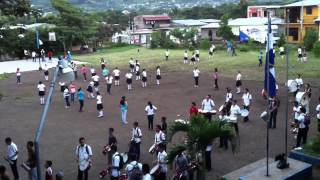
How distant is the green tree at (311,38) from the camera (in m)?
41.7

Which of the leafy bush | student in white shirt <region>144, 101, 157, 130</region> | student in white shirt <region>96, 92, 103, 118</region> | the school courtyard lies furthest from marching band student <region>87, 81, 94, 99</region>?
the leafy bush

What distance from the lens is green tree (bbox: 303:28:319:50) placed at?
41656 mm

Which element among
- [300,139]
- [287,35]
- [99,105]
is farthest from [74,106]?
[287,35]

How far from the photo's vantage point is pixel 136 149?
524 inches

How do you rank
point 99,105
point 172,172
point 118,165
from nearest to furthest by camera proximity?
point 118,165
point 172,172
point 99,105

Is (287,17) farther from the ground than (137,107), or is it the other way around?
(287,17)

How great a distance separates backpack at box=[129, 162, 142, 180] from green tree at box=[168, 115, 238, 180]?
30.5 inches

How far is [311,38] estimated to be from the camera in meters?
42.1

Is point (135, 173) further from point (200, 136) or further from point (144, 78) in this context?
point (144, 78)

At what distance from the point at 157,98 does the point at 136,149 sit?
34.9 ft

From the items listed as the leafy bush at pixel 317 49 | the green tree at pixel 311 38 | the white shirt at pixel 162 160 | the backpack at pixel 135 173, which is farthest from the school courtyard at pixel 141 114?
the green tree at pixel 311 38

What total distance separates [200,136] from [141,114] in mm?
10469

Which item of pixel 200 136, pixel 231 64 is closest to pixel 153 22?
pixel 231 64

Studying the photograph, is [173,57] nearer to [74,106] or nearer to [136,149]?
[74,106]
